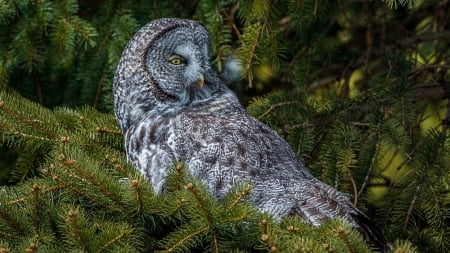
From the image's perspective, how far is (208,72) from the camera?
16.8 feet

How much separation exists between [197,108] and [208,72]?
9.9 inches

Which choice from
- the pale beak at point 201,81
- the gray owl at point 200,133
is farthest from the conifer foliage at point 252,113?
the pale beak at point 201,81

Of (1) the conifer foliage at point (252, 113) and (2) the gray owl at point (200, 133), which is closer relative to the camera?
(1) the conifer foliage at point (252, 113)

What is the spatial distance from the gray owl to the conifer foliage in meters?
0.21

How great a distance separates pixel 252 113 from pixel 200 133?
0.89 metres

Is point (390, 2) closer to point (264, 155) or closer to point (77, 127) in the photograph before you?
point (264, 155)

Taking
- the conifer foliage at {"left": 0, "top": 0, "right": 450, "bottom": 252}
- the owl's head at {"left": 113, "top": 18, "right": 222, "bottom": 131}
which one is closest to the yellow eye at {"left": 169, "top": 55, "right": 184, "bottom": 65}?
the owl's head at {"left": 113, "top": 18, "right": 222, "bottom": 131}

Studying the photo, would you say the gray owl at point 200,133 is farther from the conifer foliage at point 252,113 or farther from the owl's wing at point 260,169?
the conifer foliage at point 252,113

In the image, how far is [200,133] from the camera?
15.3 ft

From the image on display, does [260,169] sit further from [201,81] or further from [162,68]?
[162,68]

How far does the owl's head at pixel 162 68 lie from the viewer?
4957 mm

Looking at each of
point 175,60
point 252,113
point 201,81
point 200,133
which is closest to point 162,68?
point 175,60

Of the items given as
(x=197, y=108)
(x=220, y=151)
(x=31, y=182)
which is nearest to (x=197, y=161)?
(x=220, y=151)

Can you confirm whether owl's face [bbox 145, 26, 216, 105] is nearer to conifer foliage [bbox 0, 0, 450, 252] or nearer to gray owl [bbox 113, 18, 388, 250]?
gray owl [bbox 113, 18, 388, 250]
